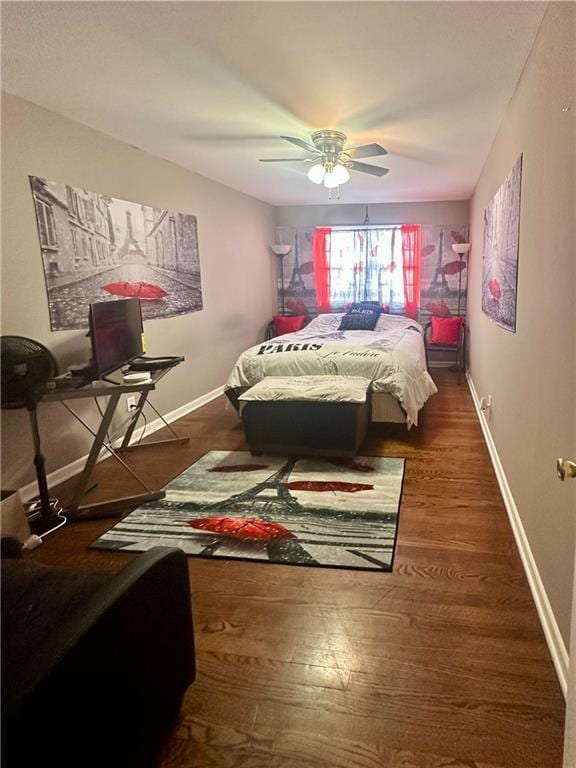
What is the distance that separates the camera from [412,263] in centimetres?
641

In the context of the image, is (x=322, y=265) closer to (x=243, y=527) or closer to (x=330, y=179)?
(x=330, y=179)

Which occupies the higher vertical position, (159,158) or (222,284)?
(159,158)

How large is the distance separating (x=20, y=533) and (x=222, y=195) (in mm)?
3953

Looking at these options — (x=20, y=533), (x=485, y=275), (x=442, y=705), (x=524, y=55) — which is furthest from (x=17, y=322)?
(x=485, y=275)

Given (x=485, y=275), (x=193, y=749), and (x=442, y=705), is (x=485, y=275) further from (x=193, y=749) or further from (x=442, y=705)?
(x=193, y=749)

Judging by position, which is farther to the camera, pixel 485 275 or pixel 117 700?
pixel 485 275

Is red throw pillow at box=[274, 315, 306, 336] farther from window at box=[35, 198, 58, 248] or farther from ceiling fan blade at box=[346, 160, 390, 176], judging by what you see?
window at box=[35, 198, 58, 248]

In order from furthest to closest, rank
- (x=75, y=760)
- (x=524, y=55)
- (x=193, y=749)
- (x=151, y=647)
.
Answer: (x=524, y=55)
(x=193, y=749)
(x=151, y=647)
(x=75, y=760)

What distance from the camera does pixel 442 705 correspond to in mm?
1445

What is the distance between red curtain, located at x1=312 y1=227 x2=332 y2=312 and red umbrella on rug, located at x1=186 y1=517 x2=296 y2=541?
4.65 m

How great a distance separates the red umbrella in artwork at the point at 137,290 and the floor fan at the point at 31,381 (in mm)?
1053

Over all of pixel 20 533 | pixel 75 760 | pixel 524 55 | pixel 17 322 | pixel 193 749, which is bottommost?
pixel 193 749

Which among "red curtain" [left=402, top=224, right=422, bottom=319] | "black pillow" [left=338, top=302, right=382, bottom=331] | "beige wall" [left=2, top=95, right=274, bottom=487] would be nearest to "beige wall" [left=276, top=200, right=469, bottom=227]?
"red curtain" [left=402, top=224, right=422, bottom=319]

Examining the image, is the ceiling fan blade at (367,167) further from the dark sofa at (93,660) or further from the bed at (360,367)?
the dark sofa at (93,660)
